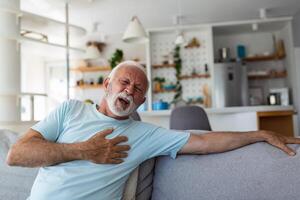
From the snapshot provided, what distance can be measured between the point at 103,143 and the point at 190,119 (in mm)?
1758

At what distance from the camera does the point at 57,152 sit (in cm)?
115

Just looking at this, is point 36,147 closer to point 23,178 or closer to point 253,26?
point 23,178

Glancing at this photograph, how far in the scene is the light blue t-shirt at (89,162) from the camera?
1.17 m

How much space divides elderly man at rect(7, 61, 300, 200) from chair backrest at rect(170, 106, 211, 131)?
150 cm

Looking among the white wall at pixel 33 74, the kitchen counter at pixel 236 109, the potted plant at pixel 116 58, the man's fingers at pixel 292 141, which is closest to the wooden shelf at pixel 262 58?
the kitchen counter at pixel 236 109

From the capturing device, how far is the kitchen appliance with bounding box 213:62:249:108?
575 cm

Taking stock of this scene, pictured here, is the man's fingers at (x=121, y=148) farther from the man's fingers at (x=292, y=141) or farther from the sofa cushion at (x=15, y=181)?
the man's fingers at (x=292, y=141)

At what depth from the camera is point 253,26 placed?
5648 millimetres

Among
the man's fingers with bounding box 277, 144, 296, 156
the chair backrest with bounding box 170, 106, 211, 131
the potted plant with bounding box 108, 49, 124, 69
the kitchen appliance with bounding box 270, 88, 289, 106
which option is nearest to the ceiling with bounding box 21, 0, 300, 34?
the potted plant with bounding box 108, 49, 124, 69

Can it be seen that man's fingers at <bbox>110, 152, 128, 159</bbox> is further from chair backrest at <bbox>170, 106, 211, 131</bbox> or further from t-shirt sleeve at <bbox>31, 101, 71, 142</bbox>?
chair backrest at <bbox>170, 106, 211, 131</bbox>

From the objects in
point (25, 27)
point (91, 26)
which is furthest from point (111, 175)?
point (91, 26)

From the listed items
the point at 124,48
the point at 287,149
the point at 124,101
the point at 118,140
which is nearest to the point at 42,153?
the point at 118,140

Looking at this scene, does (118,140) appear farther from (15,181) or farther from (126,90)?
(15,181)

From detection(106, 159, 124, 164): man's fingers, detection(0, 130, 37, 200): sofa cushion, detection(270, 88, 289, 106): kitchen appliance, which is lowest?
detection(0, 130, 37, 200): sofa cushion
